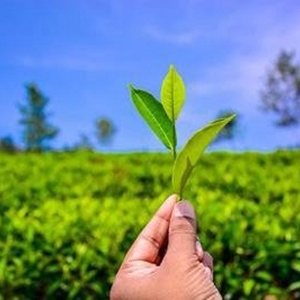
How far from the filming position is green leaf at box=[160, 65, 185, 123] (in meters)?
1.28

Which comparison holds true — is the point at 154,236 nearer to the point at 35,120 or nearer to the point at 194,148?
the point at 194,148

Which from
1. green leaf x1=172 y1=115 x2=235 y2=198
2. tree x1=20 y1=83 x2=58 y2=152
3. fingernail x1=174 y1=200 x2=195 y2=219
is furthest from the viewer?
tree x1=20 y1=83 x2=58 y2=152

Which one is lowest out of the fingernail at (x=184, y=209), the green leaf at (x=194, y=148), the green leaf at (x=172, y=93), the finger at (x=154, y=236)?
the finger at (x=154, y=236)

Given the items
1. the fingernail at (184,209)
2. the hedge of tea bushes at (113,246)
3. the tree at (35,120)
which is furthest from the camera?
the tree at (35,120)

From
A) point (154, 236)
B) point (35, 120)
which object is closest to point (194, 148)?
point (154, 236)

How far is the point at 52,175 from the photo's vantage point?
813cm

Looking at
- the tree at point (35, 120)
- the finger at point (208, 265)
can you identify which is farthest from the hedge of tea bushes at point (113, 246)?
the tree at point (35, 120)

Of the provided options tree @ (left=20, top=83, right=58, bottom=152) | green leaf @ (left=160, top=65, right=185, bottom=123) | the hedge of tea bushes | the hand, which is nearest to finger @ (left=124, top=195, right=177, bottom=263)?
the hand

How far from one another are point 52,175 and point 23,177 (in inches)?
15.1

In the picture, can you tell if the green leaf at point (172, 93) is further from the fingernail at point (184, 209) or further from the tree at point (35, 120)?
the tree at point (35, 120)

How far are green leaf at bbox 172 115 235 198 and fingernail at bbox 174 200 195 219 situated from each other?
0.06m

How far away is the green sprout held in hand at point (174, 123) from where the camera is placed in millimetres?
1232

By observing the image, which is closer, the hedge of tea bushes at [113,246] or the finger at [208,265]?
the finger at [208,265]

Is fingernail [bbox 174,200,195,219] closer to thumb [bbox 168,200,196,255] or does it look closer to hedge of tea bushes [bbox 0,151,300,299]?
thumb [bbox 168,200,196,255]
